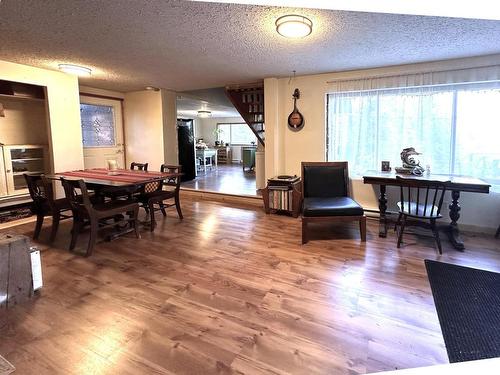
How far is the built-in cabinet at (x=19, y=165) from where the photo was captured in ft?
13.8

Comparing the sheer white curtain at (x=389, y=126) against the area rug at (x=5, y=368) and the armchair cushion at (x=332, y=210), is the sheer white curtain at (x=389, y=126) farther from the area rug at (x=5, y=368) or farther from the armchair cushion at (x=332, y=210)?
the area rug at (x=5, y=368)

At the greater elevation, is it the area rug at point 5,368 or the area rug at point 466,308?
the area rug at point 5,368

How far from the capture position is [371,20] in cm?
244

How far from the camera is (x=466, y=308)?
2.02m

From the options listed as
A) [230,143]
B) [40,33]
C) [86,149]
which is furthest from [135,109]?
[230,143]

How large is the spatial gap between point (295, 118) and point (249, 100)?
1217 millimetres

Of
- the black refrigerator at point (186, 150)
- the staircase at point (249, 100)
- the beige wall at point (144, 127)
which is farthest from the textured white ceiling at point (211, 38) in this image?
the black refrigerator at point (186, 150)

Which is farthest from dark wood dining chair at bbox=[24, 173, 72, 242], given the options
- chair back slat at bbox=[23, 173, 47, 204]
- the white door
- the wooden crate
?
the white door

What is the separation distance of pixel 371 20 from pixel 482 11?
60.3 inches

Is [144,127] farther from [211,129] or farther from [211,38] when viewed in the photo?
[211,129]

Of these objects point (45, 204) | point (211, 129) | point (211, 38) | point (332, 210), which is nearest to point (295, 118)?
point (332, 210)

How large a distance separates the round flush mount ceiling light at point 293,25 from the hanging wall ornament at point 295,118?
6.77 feet

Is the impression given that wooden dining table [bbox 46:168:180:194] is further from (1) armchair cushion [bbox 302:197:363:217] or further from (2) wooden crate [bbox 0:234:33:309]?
(1) armchair cushion [bbox 302:197:363:217]

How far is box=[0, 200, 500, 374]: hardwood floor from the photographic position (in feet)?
5.13
